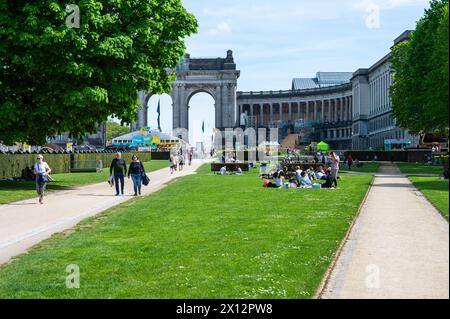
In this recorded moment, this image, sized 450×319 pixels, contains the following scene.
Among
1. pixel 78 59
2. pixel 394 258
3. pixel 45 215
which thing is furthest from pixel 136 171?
pixel 394 258

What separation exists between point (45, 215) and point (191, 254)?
1065cm

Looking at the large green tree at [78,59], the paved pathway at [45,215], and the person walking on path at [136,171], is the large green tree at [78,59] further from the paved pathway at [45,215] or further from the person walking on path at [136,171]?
the paved pathway at [45,215]

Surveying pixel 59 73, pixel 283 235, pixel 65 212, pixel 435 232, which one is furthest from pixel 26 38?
pixel 435 232

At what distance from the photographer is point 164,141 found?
100812 millimetres

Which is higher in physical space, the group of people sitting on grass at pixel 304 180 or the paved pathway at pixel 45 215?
the group of people sitting on grass at pixel 304 180

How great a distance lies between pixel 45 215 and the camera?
22969mm

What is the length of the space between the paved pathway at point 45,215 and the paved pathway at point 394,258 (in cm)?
726

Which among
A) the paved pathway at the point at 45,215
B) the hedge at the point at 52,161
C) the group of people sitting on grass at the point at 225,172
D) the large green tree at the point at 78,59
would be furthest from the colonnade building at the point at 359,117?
the paved pathway at the point at 45,215

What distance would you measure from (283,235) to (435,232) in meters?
3.72

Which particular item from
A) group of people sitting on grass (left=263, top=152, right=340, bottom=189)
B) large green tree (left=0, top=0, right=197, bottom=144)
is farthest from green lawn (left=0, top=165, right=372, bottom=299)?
group of people sitting on grass (left=263, top=152, right=340, bottom=189)

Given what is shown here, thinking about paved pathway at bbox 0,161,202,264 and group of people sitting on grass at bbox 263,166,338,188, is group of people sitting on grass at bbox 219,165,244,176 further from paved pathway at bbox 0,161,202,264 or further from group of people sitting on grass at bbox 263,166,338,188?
paved pathway at bbox 0,161,202,264

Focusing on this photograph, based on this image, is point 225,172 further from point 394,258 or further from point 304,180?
point 394,258

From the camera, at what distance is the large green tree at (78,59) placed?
104 feet
